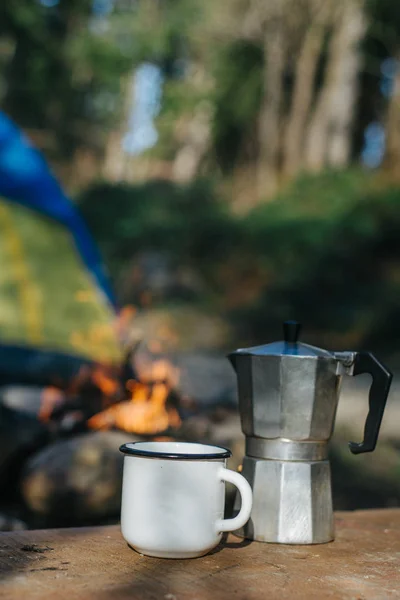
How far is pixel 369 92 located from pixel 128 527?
12.4 meters

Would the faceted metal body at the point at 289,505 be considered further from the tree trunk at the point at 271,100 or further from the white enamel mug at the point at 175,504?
the tree trunk at the point at 271,100

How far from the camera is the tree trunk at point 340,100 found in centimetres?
1200

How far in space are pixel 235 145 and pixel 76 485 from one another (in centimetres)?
1205

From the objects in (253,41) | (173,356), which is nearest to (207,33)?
(253,41)

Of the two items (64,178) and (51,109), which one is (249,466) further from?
(51,109)

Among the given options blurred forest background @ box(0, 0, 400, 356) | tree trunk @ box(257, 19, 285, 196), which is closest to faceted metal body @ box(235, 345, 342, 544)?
blurred forest background @ box(0, 0, 400, 356)

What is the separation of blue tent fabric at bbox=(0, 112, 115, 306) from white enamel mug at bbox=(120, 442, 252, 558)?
14.1ft

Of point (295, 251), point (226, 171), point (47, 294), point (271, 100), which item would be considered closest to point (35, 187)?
point (47, 294)

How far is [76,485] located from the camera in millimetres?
3125

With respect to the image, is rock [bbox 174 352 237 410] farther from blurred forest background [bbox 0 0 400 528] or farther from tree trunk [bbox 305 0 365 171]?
tree trunk [bbox 305 0 365 171]

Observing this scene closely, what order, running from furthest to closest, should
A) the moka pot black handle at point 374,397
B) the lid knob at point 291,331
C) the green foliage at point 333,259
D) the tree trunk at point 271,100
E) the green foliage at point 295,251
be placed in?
the tree trunk at point 271,100 < the green foliage at point 295,251 < the green foliage at point 333,259 < the lid knob at point 291,331 < the moka pot black handle at point 374,397

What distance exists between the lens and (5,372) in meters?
4.91

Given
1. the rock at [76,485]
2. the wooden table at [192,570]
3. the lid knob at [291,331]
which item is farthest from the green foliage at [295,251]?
the wooden table at [192,570]

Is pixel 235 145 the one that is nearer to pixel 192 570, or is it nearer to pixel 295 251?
pixel 295 251
